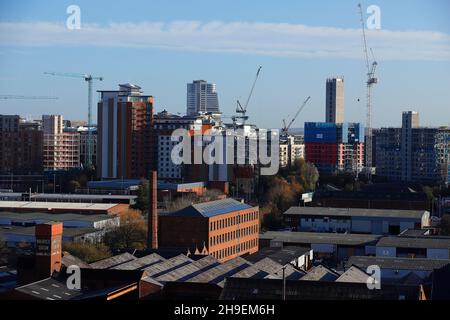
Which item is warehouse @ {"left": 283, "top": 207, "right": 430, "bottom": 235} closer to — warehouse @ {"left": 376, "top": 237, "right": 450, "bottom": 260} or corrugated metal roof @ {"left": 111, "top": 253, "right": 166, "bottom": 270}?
warehouse @ {"left": 376, "top": 237, "right": 450, "bottom": 260}

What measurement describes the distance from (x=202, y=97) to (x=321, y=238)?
43410mm

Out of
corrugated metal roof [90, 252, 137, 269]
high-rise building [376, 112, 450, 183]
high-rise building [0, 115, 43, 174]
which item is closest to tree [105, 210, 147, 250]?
corrugated metal roof [90, 252, 137, 269]

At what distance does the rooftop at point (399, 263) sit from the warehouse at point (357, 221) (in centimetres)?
647

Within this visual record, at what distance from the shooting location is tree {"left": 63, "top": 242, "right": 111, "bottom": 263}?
12.7 meters

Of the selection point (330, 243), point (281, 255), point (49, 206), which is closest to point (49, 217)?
point (49, 206)

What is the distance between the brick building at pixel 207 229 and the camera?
47.0 feet

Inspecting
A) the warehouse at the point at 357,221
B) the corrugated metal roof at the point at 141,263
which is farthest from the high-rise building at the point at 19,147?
the corrugated metal roof at the point at 141,263

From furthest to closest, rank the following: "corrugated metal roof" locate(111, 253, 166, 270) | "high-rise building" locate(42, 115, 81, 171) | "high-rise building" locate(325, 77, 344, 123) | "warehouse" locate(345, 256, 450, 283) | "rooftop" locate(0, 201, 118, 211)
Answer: "high-rise building" locate(325, 77, 344, 123), "high-rise building" locate(42, 115, 81, 171), "rooftop" locate(0, 201, 118, 211), "warehouse" locate(345, 256, 450, 283), "corrugated metal roof" locate(111, 253, 166, 270)

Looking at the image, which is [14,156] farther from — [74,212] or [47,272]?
[47,272]

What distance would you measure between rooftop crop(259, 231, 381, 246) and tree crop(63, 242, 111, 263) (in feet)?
14.7

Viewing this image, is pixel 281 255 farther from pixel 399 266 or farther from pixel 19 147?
pixel 19 147

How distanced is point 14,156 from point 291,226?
14063mm

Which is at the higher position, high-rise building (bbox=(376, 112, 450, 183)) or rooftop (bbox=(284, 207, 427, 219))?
high-rise building (bbox=(376, 112, 450, 183))

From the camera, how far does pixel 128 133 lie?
2878 cm
